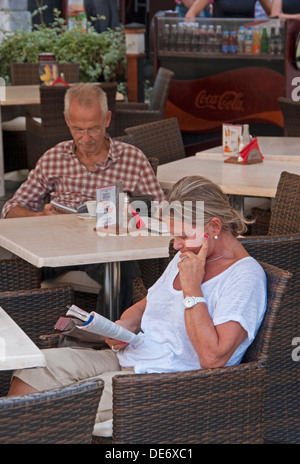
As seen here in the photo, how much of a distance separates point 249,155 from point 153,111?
240cm

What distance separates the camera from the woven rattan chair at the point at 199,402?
2.06 m

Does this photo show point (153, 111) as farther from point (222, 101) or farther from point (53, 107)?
point (222, 101)

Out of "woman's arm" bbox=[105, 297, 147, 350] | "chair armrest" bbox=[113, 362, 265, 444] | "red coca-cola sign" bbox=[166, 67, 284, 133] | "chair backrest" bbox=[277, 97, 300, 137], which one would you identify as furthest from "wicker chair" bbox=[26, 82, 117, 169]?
"chair armrest" bbox=[113, 362, 265, 444]

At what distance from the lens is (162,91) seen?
6.86m

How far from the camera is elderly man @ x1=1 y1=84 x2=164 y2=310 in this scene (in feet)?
12.7

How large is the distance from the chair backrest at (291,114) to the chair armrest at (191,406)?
3.56 m

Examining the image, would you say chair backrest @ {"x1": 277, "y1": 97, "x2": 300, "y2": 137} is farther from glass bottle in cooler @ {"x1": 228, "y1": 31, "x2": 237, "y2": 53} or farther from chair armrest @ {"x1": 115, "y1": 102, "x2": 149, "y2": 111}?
glass bottle in cooler @ {"x1": 228, "y1": 31, "x2": 237, "y2": 53}

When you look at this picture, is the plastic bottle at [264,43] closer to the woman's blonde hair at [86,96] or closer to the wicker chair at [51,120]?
the wicker chair at [51,120]

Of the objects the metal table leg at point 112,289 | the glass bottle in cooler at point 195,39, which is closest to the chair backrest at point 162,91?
the glass bottle in cooler at point 195,39

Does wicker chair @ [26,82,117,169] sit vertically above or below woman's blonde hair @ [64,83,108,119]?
below

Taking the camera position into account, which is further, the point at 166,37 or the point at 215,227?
the point at 166,37

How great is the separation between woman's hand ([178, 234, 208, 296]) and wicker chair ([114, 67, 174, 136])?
440 centimetres

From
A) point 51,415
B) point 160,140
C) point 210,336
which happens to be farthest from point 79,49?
point 51,415

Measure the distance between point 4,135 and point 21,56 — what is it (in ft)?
8.05
